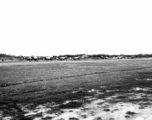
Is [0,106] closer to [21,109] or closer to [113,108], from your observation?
[21,109]

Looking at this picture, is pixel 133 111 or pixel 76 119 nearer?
pixel 76 119

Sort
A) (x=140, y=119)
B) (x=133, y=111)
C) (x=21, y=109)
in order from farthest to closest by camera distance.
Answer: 1. (x=21, y=109)
2. (x=133, y=111)
3. (x=140, y=119)

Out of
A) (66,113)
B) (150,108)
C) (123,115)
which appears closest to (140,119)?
(123,115)

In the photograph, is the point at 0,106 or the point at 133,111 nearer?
the point at 133,111

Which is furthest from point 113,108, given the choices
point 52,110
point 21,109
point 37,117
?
point 21,109

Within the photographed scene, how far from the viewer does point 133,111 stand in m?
8.99

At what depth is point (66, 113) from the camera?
9.27 metres

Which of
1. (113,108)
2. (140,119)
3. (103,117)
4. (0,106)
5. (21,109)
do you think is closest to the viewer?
(140,119)

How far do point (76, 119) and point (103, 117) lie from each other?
1006 millimetres

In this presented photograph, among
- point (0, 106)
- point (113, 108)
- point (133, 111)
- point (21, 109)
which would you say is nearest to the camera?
point (133, 111)

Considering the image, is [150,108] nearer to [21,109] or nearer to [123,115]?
[123,115]

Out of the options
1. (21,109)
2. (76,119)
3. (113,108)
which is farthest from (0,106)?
(113,108)

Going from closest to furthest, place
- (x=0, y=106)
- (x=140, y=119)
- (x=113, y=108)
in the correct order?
(x=140, y=119)
(x=113, y=108)
(x=0, y=106)

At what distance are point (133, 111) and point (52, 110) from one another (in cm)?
351
